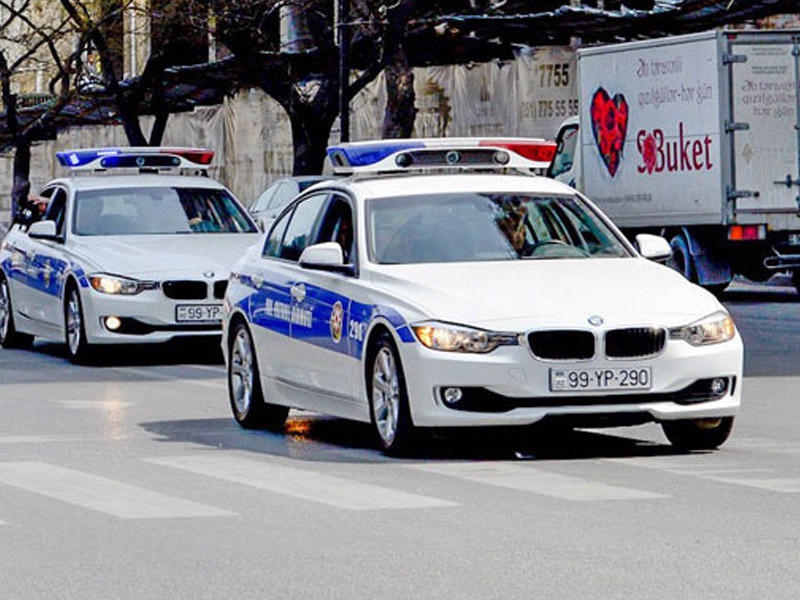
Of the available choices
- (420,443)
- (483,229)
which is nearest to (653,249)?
(483,229)

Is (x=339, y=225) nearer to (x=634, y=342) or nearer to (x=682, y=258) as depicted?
(x=634, y=342)

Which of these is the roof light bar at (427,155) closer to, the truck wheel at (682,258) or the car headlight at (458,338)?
the car headlight at (458,338)

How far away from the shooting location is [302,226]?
14.4m

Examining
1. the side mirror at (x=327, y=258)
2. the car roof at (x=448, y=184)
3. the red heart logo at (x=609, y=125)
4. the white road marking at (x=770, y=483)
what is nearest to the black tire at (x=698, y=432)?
the white road marking at (x=770, y=483)

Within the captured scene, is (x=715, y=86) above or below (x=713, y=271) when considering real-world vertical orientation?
above

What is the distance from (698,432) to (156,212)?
379 inches

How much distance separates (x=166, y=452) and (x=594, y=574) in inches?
200

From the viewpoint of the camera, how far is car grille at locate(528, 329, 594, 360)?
1208 cm

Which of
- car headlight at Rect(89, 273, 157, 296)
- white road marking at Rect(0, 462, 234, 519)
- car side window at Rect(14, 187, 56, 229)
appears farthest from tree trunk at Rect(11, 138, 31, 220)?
white road marking at Rect(0, 462, 234, 519)

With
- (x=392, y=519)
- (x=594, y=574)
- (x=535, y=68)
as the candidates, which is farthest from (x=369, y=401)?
(x=535, y=68)

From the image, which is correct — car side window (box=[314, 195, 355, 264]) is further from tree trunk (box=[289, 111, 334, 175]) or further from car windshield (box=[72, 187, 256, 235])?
tree trunk (box=[289, 111, 334, 175])

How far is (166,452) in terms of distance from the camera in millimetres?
13109

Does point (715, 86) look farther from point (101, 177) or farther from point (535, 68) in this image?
point (535, 68)

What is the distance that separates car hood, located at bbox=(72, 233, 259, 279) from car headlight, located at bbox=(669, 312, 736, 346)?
8093 millimetres
